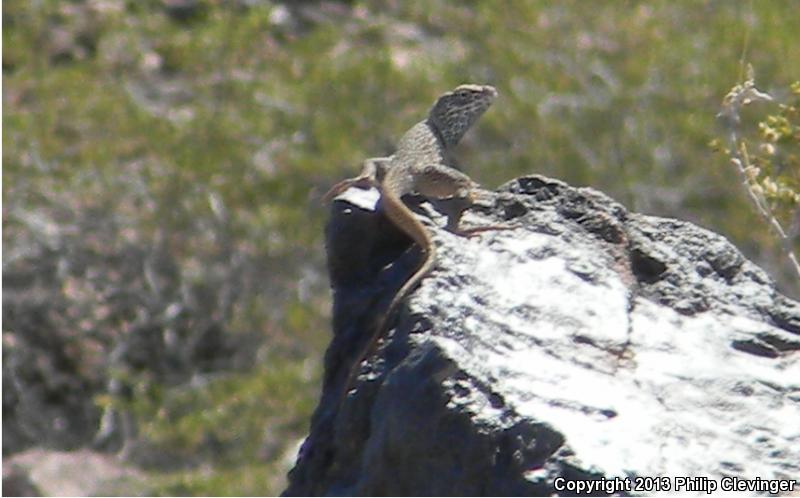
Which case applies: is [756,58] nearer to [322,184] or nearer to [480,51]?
[480,51]

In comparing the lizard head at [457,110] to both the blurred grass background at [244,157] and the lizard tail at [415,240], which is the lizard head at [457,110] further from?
the blurred grass background at [244,157]

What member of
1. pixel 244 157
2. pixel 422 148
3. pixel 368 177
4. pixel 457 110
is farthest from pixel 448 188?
pixel 244 157

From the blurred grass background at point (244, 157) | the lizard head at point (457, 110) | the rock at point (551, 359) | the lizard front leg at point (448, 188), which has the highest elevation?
the blurred grass background at point (244, 157)

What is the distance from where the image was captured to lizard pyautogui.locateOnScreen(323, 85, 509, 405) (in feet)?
15.6

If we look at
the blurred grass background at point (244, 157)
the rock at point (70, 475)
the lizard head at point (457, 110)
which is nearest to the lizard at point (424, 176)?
the lizard head at point (457, 110)

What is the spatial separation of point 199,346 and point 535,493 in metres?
7.69

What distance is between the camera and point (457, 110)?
6621mm

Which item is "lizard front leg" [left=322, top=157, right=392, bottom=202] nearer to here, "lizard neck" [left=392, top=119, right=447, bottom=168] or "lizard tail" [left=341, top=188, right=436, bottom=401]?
"lizard neck" [left=392, top=119, right=447, bottom=168]

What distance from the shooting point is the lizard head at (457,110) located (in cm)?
645

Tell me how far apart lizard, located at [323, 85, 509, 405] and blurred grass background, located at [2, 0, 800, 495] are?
153 inches

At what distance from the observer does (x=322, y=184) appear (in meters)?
12.7

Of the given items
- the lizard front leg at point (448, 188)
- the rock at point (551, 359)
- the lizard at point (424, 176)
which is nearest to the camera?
the rock at point (551, 359)

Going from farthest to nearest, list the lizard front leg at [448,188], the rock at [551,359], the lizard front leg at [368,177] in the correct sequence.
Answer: the lizard front leg at [368,177], the lizard front leg at [448,188], the rock at [551,359]

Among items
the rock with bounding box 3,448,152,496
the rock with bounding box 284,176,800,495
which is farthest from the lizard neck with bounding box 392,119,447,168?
the rock with bounding box 3,448,152,496
